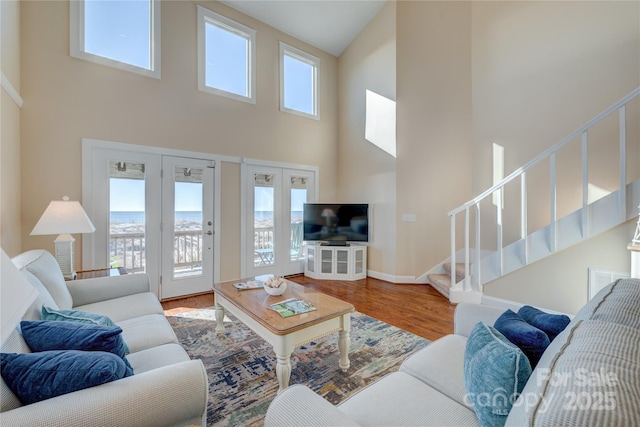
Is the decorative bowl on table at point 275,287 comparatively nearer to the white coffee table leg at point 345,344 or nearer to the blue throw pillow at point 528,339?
the white coffee table leg at point 345,344

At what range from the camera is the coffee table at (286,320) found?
1.68 metres

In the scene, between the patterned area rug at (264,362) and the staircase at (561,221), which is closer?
the patterned area rug at (264,362)

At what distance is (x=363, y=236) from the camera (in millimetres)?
4688

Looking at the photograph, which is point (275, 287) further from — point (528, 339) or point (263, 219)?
point (263, 219)

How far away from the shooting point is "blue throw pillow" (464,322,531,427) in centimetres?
79

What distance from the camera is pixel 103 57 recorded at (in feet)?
10.3

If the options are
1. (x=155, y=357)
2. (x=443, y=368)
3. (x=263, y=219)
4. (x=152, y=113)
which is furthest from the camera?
(x=263, y=219)

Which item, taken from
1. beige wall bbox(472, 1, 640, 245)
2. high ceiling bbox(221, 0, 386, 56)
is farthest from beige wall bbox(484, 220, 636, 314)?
high ceiling bbox(221, 0, 386, 56)

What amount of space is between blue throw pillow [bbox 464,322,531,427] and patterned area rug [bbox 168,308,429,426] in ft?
3.57

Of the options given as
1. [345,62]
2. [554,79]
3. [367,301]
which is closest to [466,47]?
[554,79]

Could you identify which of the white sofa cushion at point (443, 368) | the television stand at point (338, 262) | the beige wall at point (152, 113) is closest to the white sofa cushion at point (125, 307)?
the beige wall at point (152, 113)

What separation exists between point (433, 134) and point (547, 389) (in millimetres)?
4390

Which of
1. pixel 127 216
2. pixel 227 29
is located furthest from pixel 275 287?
pixel 227 29

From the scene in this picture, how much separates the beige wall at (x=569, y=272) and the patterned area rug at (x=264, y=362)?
1369 mm
